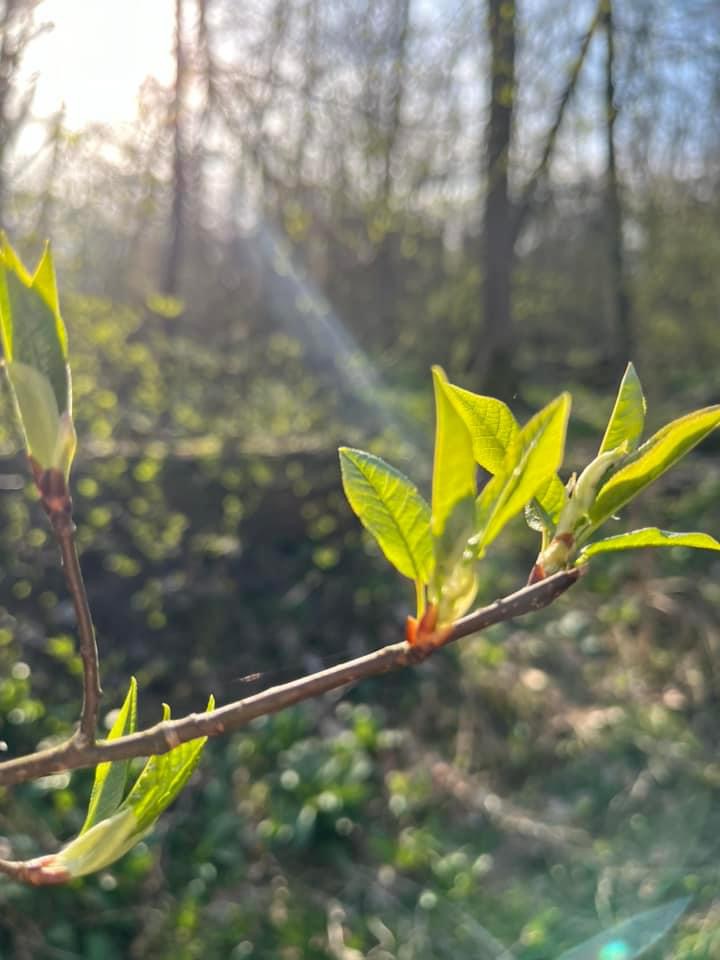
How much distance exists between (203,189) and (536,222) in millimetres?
2394

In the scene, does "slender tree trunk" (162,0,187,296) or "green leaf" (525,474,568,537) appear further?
"slender tree trunk" (162,0,187,296)

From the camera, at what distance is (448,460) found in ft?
1.72

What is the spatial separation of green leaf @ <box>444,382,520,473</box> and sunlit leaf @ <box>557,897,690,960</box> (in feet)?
6.84

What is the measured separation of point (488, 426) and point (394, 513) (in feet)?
0.29

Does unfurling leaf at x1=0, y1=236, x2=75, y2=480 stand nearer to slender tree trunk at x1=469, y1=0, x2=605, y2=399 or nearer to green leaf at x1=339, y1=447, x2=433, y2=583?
green leaf at x1=339, y1=447, x2=433, y2=583

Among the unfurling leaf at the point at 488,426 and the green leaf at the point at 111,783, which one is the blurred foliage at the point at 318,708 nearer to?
the green leaf at the point at 111,783

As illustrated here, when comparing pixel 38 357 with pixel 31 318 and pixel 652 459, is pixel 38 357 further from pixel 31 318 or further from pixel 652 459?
pixel 652 459

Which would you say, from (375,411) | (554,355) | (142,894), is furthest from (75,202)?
(554,355)

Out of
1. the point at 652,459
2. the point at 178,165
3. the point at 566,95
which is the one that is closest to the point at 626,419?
the point at 652,459

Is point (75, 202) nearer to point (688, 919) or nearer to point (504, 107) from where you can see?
point (504, 107)

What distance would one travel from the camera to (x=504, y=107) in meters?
4.32

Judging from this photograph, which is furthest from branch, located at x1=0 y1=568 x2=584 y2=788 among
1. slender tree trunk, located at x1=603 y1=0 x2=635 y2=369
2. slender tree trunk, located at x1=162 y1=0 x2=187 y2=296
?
slender tree trunk, located at x1=162 y1=0 x2=187 y2=296

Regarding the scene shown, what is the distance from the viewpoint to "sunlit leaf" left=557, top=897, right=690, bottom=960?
2262 millimetres

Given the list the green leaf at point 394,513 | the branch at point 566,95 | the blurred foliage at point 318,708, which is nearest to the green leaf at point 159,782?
the green leaf at point 394,513
